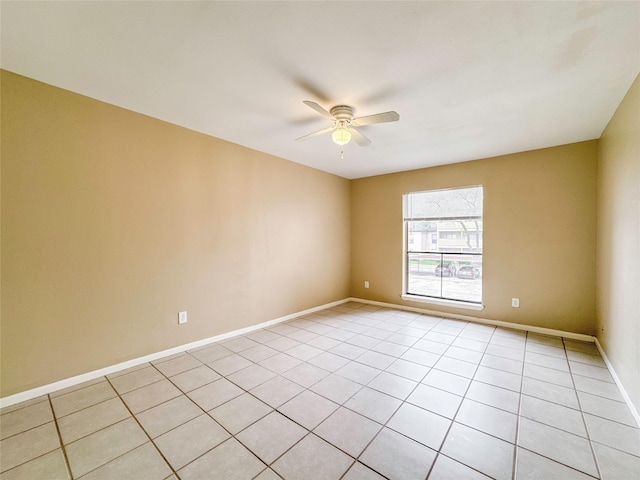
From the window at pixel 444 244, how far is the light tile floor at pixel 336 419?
54.9 inches

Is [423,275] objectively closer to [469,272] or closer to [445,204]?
[469,272]

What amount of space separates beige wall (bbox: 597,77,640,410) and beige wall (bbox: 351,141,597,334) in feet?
0.86

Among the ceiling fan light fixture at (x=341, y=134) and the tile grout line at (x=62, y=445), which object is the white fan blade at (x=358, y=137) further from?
the tile grout line at (x=62, y=445)

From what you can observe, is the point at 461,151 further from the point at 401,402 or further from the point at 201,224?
the point at 201,224

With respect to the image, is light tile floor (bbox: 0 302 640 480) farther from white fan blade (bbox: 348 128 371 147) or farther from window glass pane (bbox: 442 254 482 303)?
white fan blade (bbox: 348 128 371 147)

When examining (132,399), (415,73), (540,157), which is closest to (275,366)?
(132,399)

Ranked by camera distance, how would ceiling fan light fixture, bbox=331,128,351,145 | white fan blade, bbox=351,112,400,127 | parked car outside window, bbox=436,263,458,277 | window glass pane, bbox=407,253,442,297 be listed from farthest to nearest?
window glass pane, bbox=407,253,442,297 < parked car outside window, bbox=436,263,458,277 < ceiling fan light fixture, bbox=331,128,351,145 < white fan blade, bbox=351,112,400,127

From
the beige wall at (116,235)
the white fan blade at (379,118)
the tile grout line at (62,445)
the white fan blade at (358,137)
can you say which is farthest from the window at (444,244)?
the tile grout line at (62,445)

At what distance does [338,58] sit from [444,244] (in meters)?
3.46

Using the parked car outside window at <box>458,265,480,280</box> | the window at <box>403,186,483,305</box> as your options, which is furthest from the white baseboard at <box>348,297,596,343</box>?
the parked car outside window at <box>458,265,480,280</box>

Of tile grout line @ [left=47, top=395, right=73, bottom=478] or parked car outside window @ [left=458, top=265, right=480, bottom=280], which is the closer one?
tile grout line @ [left=47, top=395, right=73, bottom=478]

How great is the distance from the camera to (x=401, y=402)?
203 centimetres

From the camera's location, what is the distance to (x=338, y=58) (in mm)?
1769

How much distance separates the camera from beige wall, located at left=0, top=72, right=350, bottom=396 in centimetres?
202
